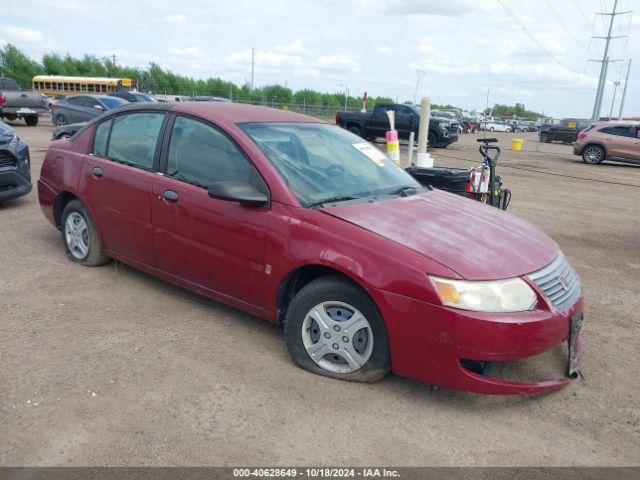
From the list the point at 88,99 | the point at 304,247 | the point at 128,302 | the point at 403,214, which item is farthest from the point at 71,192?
the point at 88,99

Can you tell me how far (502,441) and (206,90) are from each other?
59.3 m

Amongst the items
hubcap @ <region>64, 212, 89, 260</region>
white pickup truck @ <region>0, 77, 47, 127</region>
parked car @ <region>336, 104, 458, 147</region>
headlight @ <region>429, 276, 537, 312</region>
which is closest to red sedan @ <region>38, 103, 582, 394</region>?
headlight @ <region>429, 276, 537, 312</region>

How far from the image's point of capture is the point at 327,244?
3252 millimetres

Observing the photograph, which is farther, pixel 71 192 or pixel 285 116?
pixel 71 192

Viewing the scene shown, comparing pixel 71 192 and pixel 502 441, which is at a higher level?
pixel 71 192

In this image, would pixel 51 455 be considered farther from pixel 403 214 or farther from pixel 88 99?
pixel 88 99

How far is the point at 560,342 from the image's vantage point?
315 cm

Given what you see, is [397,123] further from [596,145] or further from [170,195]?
[170,195]

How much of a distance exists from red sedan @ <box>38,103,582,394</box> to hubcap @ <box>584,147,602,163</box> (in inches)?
690

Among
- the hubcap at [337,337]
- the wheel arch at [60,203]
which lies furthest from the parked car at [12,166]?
the hubcap at [337,337]

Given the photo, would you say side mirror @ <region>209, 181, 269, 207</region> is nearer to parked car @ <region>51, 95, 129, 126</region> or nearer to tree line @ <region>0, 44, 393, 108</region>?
parked car @ <region>51, 95, 129, 126</region>

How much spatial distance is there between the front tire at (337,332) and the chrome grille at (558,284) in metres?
0.92

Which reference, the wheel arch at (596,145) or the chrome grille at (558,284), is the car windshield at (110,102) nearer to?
the wheel arch at (596,145)

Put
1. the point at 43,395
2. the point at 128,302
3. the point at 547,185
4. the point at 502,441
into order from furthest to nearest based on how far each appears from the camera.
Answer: the point at 547,185
the point at 128,302
the point at 43,395
the point at 502,441
